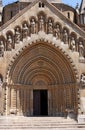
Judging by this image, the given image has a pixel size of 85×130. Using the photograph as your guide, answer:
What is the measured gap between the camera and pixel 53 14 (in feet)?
58.5

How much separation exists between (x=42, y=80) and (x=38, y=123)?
3.56m

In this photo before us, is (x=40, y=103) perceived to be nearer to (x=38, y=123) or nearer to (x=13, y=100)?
(x=13, y=100)

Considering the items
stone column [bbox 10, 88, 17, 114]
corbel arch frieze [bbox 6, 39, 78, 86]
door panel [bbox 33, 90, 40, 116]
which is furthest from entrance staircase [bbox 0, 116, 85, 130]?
corbel arch frieze [bbox 6, 39, 78, 86]

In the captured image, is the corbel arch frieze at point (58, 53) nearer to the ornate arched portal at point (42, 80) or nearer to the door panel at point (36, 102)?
the ornate arched portal at point (42, 80)

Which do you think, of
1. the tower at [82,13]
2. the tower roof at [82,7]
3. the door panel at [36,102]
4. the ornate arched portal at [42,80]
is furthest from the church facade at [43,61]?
the tower roof at [82,7]

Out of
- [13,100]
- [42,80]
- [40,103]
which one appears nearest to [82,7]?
[42,80]

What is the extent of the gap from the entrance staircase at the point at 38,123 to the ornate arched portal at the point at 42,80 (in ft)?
2.50

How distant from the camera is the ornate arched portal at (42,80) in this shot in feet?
56.1

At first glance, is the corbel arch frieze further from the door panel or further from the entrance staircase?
the door panel

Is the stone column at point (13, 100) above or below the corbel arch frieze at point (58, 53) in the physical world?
below

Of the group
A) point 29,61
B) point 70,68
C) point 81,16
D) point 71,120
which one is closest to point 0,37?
point 29,61

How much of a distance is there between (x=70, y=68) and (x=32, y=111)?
12.4 feet

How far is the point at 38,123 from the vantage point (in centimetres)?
1588

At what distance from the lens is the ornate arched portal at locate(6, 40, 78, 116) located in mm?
17109
